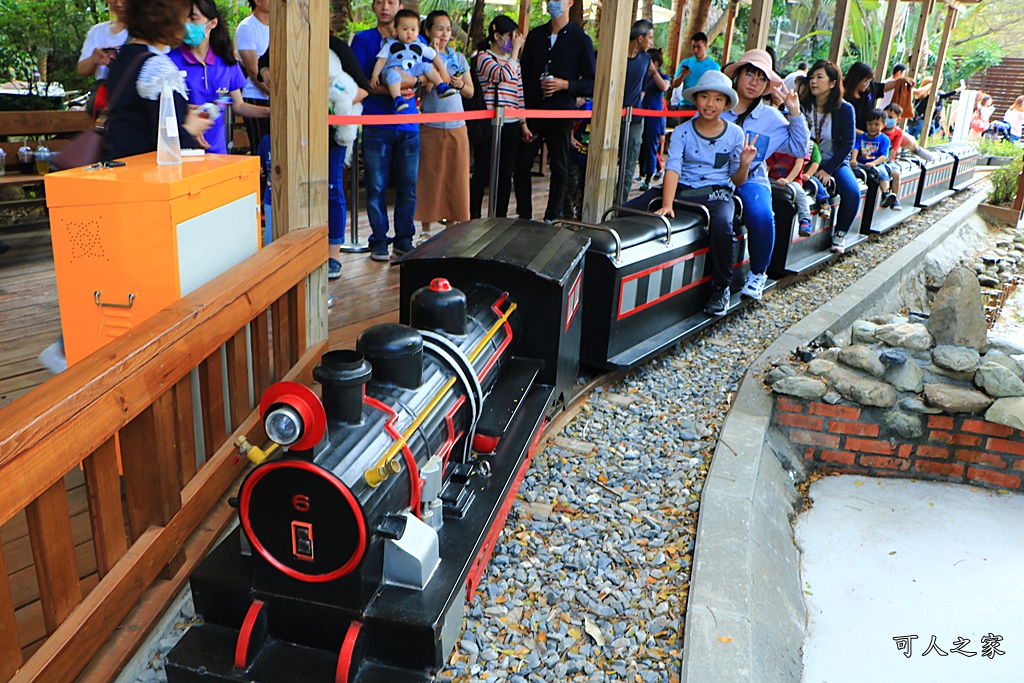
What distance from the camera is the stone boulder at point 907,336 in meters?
4.56

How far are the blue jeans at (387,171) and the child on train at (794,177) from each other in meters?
3.08

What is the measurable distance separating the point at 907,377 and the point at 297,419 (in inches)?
146

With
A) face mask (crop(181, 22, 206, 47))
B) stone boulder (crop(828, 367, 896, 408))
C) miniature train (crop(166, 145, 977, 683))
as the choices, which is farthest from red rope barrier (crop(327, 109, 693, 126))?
stone boulder (crop(828, 367, 896, 408))

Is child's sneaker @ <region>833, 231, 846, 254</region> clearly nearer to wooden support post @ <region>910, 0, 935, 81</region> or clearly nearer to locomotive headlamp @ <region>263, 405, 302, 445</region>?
wooden support post @ <region>910, 0, 935, 81</region>

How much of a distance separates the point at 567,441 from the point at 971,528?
Answer: 2198 millimetres

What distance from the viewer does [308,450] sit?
1960mm

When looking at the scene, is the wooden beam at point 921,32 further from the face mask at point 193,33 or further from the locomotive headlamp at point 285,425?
the locomotive headlamp at point 285,425

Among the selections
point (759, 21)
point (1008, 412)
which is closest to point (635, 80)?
point (759, 21)

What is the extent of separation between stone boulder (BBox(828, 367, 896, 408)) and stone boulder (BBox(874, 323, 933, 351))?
1.02 ft

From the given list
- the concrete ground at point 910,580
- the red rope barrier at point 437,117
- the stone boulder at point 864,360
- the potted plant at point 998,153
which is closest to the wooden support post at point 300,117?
the red rope barrier at point 437,117

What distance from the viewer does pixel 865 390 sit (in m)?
4.39

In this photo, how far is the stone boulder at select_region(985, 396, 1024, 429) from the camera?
14.0 feet

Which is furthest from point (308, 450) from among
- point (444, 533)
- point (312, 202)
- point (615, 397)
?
point (615, 397)

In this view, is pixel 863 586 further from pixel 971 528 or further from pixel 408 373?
pixel 408 373
